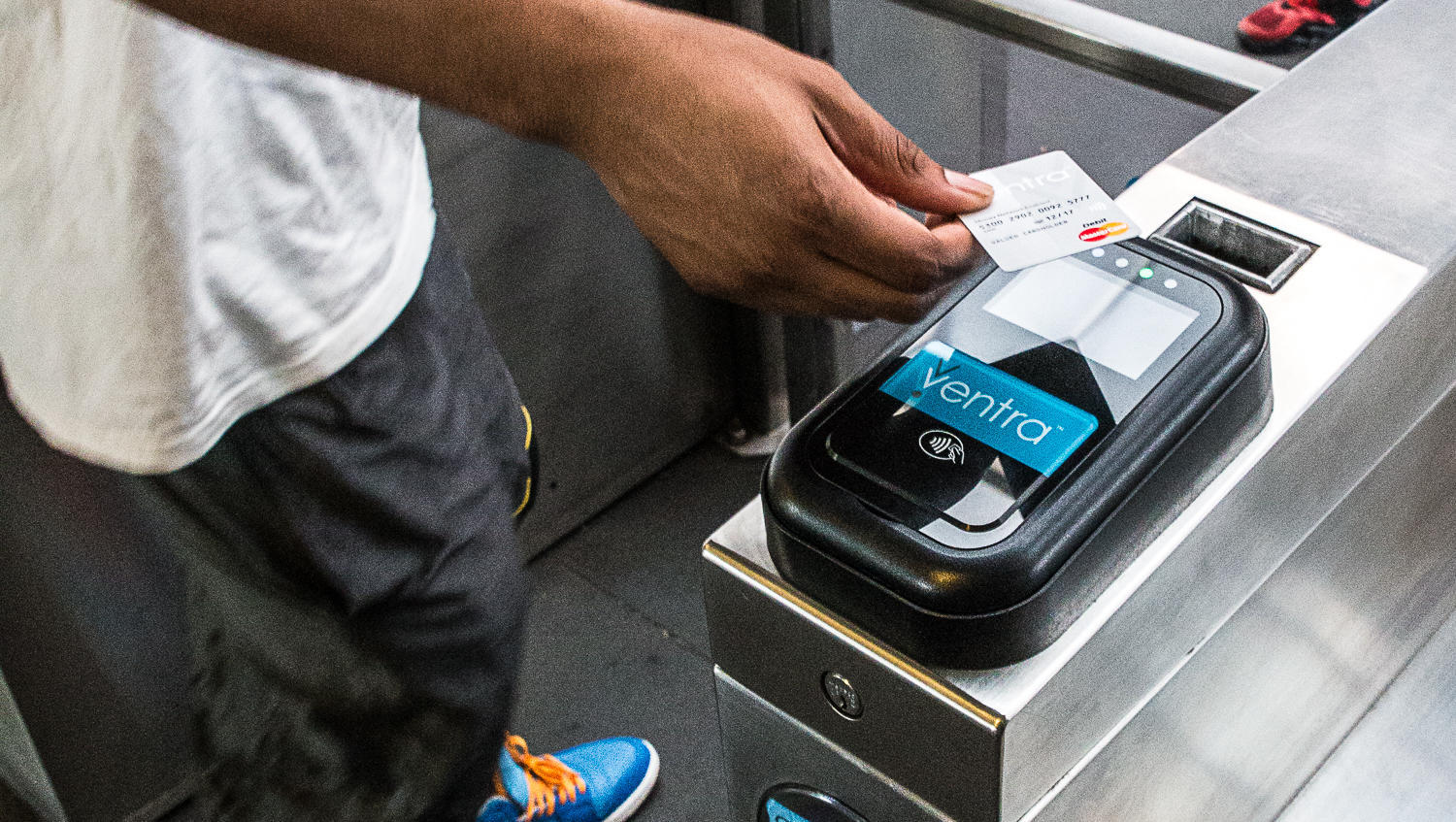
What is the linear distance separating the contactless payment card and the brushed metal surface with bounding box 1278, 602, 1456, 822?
372 millimetres

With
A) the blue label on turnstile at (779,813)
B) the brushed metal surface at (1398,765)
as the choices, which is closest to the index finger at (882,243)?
the blue label on turnstile at (779,813)

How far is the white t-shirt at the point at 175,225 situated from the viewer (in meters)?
0.83

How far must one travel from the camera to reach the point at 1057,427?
539 millimetres

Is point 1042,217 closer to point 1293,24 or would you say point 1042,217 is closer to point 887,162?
point 887,162

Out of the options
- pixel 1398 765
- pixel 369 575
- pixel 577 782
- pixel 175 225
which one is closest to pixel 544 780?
pixel 577 782

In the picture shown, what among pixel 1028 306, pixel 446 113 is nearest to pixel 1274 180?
pixel 1028 306

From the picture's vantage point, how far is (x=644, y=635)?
179 centimetres

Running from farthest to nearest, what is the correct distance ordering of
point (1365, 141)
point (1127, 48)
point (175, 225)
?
point (1127, 48)
point (175, 225)
point (1365, 141)

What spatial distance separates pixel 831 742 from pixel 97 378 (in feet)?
2.01

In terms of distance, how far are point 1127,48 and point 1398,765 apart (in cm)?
57

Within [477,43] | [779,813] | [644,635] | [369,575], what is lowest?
[644,635]

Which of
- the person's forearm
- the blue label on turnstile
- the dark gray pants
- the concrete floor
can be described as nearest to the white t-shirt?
the dark gray pants

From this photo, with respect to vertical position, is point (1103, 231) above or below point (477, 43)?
below

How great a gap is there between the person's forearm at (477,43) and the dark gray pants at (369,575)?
44cm
